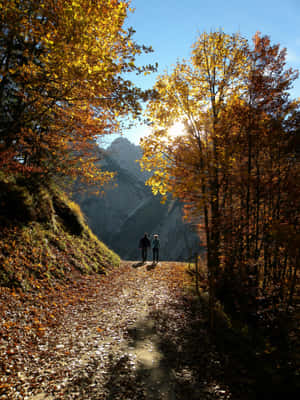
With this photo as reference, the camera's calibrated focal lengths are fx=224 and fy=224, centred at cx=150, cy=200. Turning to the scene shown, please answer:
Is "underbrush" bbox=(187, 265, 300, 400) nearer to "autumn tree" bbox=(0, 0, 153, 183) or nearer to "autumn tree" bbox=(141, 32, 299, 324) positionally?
"autumn tree" bbox=(141, 32, 299, 324)

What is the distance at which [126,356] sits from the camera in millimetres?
4996

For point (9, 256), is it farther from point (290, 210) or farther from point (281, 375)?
point (290, 210)

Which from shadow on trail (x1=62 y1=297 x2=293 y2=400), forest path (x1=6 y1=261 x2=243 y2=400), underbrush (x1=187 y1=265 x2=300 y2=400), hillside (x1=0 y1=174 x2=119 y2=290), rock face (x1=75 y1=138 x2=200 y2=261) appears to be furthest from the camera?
rock face (x1=75 y1=138 x2=200 y2=261)

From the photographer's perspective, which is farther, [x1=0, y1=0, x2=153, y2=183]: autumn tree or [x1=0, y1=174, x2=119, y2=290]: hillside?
[x1=0, y1=174, x2=119, y2=290]: hillside

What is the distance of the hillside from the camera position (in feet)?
22.2

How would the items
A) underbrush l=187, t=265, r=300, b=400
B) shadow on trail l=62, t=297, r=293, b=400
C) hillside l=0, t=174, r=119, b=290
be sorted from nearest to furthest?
shadow on trail l=62, t=297, r=293, b=400, underbrush l=187, t=265, r=300, b=400, hillside l=0, t=174, r=119, b=290

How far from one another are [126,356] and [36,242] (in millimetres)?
5428

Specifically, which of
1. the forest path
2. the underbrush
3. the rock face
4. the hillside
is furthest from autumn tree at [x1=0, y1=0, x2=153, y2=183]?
the rock face

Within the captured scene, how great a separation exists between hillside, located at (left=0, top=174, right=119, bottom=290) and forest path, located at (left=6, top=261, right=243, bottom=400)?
1.68 metres

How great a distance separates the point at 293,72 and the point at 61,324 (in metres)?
10.4

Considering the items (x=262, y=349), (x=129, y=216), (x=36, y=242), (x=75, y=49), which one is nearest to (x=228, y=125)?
(x=75, y=49)

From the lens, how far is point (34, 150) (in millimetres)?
10508

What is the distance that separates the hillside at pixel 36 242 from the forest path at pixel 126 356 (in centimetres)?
168

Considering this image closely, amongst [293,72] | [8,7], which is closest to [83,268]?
[8,7]
